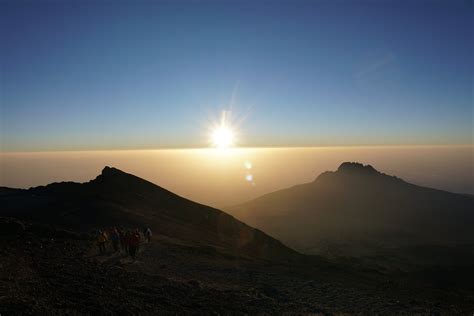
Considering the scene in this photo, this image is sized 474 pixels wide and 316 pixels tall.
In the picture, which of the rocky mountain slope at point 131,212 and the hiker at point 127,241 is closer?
the hiker at point 127,241

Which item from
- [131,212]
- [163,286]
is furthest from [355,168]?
[163,286]

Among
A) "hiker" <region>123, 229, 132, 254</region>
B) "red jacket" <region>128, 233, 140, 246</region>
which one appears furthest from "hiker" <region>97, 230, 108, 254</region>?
"red jacket" <region>128, 233, 140, 246</region>

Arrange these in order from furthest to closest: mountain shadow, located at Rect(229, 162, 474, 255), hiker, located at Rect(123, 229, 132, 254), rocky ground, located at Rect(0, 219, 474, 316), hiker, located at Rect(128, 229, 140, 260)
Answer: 1. mountain shadow, located at Rect(229, 162, 474, 255)
2. hiker, located at Rect(123, 229, 132, 254)
3. hiker, located at Rect(128, 229, 140, 260)
4. rocky ground, located at Rect(0, 219, 474, 316)

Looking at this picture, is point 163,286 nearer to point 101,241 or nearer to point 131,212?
point 101,241

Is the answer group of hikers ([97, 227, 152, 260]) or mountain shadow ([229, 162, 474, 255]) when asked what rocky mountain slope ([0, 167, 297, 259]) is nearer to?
group of hikers ([97, 227, 152, 260])

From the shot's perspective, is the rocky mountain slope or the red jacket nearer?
the red jacket

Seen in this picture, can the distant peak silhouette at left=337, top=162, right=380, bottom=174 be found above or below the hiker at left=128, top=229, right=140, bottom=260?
above

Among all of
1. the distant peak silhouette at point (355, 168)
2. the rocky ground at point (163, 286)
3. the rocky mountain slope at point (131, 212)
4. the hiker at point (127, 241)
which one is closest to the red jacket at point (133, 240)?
the hiker at point (127, 241)

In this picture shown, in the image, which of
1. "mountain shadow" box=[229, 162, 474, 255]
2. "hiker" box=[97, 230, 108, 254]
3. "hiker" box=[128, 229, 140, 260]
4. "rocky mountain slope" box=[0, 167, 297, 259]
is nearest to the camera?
"hiker" box=[128, 229, 140, 260]

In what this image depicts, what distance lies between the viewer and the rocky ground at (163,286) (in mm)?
13016

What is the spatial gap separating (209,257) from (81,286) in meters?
11.7

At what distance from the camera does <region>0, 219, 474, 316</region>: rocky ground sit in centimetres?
1302

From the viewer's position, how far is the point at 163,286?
1606cm

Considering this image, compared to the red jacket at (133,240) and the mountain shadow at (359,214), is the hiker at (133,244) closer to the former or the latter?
the red jacket at (133,240)
